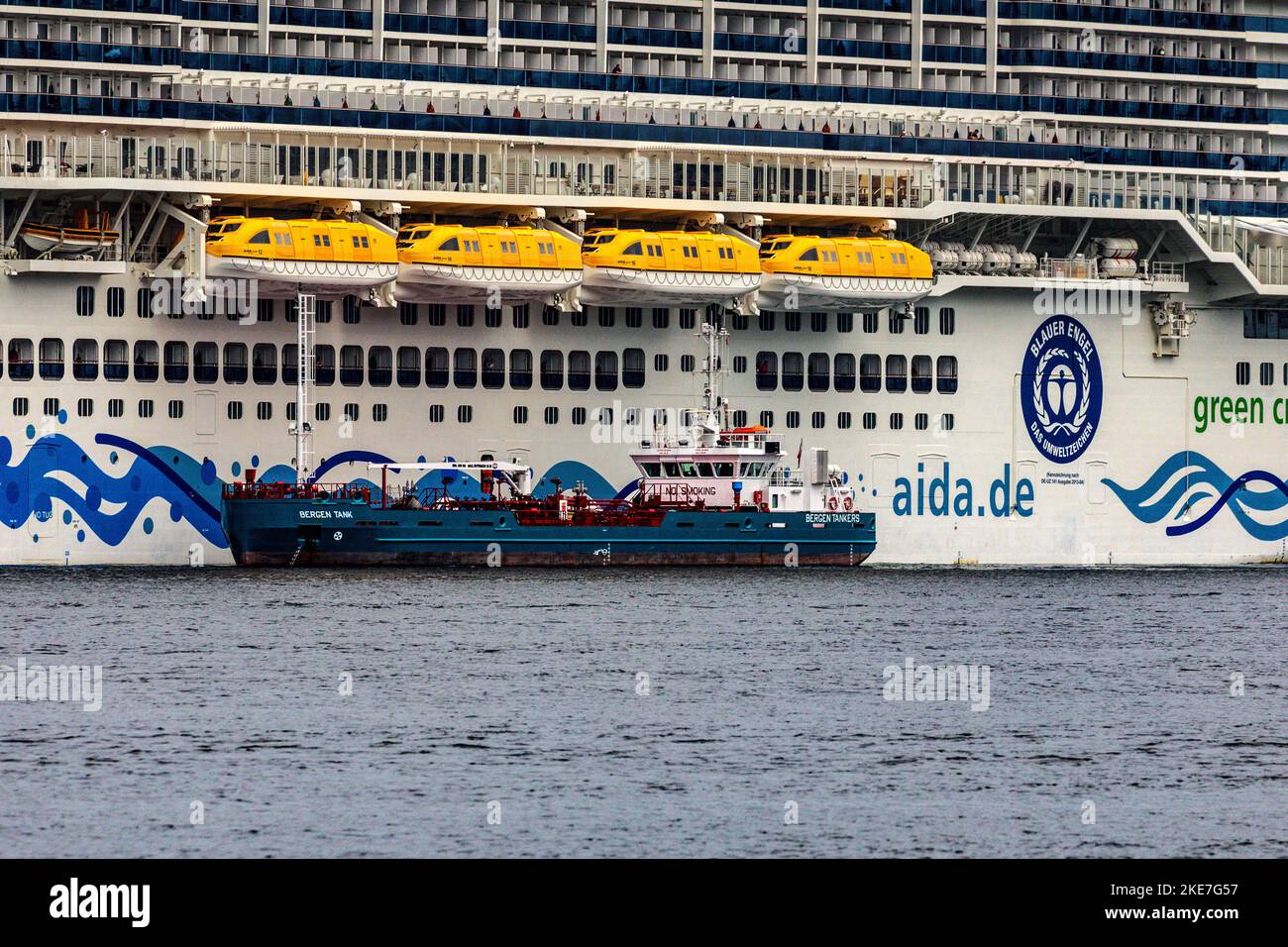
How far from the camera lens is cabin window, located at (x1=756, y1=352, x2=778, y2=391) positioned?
238ft

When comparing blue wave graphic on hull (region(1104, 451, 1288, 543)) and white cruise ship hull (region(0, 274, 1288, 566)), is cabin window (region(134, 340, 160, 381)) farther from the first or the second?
blue wave graphic on hull (region(1104, 451, 1288, 543))

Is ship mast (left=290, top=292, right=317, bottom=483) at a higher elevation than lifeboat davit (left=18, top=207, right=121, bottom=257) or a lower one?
lower

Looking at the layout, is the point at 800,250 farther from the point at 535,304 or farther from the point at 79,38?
the point at 79,38

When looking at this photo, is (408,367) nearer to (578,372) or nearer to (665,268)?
(578,372)

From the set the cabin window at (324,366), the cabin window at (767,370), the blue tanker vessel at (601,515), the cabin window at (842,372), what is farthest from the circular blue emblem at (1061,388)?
the cabin window at (324,366)

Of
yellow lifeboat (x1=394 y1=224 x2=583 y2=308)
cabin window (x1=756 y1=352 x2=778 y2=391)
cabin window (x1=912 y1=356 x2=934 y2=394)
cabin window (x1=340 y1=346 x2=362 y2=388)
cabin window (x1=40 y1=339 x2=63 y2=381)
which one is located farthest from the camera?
cabin window (x1=912 y1=356 x2=934 y2=394)

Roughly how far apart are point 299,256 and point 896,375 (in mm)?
19373

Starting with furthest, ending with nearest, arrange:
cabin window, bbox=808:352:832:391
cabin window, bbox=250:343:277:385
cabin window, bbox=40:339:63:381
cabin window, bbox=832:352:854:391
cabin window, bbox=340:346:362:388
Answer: cabin window, bbox=832:352:854:391
cabin window, bbox=808:352:832:391
cabin window, bbox=340:346:362:388
cabin window, bbox=250:343:277:385
cabin window, bbox=40:339:63:381

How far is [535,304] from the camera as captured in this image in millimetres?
70062

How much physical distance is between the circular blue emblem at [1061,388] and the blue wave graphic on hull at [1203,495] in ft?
6.44

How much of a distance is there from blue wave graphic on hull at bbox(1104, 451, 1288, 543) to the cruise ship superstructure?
0.13 meters

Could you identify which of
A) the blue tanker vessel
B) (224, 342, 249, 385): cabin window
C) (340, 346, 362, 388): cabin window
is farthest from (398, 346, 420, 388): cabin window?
(224, 342, 249, 385): cabin window

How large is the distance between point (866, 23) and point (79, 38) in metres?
26.2

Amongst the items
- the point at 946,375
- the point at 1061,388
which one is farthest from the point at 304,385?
the point at 1061,388
